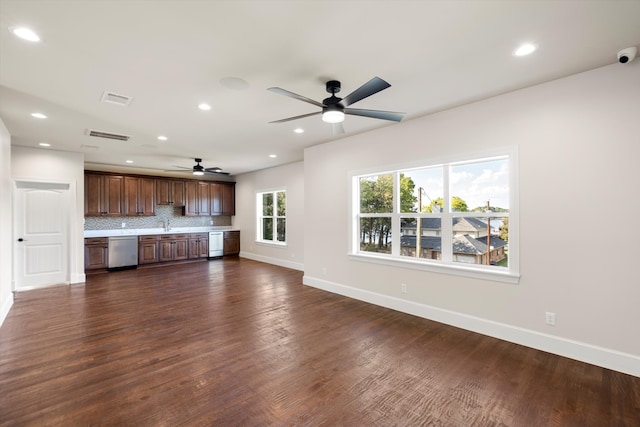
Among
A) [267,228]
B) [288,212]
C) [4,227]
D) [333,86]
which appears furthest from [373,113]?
[267,228]

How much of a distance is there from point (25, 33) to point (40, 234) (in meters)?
→ 5.22

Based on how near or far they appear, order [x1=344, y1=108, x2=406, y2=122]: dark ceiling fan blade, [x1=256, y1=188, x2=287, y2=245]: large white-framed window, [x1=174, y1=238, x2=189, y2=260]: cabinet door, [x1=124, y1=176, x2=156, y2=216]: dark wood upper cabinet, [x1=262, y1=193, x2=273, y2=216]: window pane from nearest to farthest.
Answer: [x1=344, y1=108, x2=406, y2=122]: dark ceiling fan blade < [x1=124, y1=176, x2=156, y2=216]: dark wood upper cabinet < [x1=256, y1=188, x2=287, y2=245]: large white-framed window < [x1=174, y1=238, x2=189, y2=260]: cabinet door < [x1=262, y1=193, x2=273, y2=216]: window pane

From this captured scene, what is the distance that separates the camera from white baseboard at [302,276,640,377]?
2.59 metres

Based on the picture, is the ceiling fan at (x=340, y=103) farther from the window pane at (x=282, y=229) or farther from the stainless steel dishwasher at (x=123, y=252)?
the stainless steel dishwasher at (x=123, y=252)

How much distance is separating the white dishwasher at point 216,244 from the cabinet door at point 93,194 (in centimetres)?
288

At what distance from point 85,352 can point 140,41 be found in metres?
3.08

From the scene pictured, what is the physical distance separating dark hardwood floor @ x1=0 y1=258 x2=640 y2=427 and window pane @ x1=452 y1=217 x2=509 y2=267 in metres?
0.91

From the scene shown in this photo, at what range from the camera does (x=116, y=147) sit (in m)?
5.56

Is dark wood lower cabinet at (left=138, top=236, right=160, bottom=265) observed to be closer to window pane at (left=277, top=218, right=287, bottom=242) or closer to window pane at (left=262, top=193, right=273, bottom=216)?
window pane at (left=262, top=193, right=273, bottom=216)

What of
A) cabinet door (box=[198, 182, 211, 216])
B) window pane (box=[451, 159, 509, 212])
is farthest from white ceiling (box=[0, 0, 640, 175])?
cabinet door (box=[198, 182, 211, 216])

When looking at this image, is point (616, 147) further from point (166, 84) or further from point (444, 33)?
point (166, 84)

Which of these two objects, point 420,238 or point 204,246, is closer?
point 420,238

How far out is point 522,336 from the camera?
3.10 metres

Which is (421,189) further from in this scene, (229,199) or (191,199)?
(191,199)
